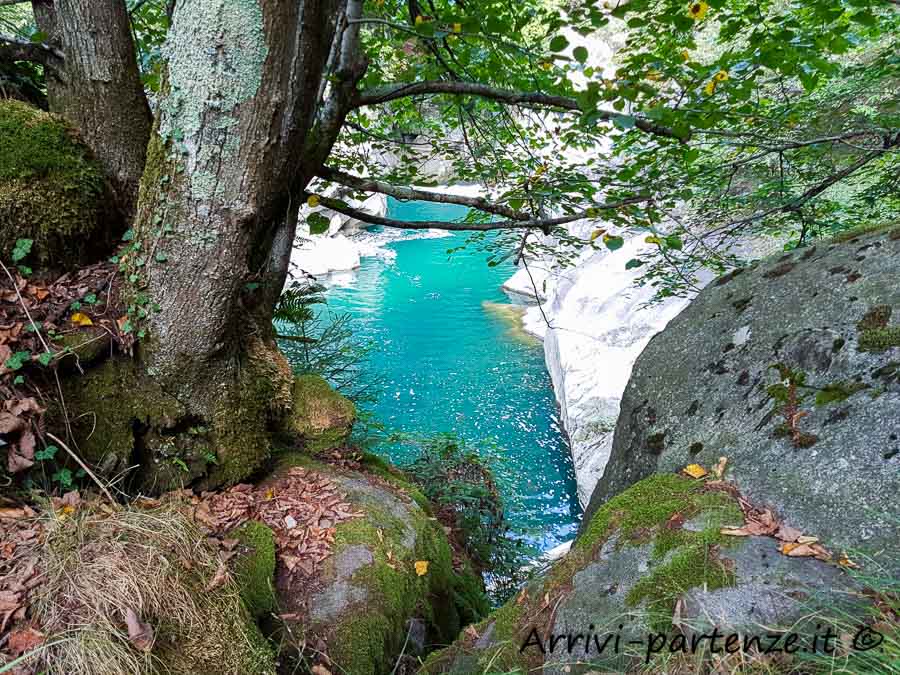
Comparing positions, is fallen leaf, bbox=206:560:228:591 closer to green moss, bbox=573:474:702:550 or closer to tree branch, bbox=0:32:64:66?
green moss, bbox=573:474:702:550

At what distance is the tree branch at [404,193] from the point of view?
3025 millimetres

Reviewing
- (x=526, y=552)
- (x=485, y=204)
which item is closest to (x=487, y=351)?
(x=526, y=552)

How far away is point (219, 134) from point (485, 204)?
1748mm

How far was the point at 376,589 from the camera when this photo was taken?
8.06ft

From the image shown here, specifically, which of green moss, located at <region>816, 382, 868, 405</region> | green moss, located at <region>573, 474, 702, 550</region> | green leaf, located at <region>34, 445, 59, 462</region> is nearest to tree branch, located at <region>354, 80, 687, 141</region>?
green moss, located at <region>816, 382, 868, 405</region>

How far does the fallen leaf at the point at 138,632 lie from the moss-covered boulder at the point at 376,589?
2.56ft

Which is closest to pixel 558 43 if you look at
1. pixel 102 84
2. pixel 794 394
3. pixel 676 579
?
pixel 794 394

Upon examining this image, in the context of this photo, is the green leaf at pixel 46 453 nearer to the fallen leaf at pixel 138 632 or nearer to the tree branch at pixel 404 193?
the fallen leaf at pixel 138 632

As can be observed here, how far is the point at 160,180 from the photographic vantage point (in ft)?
6.49

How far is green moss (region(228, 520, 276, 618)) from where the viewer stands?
2.14m

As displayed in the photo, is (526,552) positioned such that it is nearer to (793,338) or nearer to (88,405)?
(793,338)

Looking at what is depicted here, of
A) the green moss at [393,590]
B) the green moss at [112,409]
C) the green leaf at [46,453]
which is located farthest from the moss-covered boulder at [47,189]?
the green moss at [393,590]

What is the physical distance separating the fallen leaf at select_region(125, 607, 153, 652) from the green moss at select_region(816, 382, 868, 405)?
2.59 metres

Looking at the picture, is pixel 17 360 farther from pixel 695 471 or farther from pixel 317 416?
pixel 695 471
